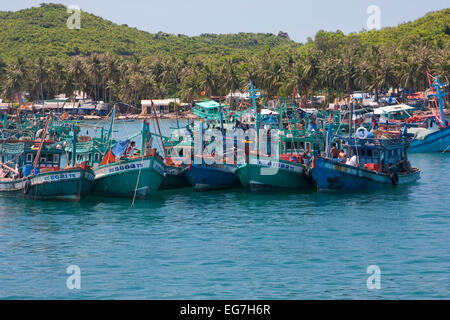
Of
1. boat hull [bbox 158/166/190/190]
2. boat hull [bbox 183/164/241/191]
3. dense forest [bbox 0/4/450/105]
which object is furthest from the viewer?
dense forest [bbox 0/4/450/105]

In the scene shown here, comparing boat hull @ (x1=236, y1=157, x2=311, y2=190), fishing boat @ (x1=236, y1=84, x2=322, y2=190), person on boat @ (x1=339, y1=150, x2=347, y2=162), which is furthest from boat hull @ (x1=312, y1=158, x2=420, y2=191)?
person on boat @ (x1=339, y1=150, x2=347, y2=162)

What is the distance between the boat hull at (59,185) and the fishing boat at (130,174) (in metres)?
1.05

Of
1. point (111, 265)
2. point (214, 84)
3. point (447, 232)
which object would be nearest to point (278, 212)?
point (447, 232)

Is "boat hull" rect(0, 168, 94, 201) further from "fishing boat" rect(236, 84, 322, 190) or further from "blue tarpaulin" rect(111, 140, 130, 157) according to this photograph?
"fishing boat" rect(236, 84, 322, 190)

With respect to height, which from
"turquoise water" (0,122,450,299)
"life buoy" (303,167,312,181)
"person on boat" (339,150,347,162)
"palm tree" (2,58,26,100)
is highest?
"palm tree" (2,58,26,100)

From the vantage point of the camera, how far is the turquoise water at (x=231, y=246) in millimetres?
27656

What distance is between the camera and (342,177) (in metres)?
49.6

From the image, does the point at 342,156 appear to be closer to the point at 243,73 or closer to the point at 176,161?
the point at 176,161

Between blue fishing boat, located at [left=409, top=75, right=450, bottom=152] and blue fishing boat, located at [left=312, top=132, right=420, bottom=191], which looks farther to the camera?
blue fishing boat, located at [left=409, top=75, right=450, bottom=152]

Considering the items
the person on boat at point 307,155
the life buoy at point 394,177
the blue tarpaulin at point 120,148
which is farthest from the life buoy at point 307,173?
the blue tarpaulin at point 120,148

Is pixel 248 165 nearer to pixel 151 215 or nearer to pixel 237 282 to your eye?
pixel 151 215

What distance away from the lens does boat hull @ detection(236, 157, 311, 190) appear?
4959 centimetres

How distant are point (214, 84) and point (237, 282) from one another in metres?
150

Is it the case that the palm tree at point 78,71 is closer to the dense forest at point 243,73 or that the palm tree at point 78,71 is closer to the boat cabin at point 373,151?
the dense forest at point 243,73
